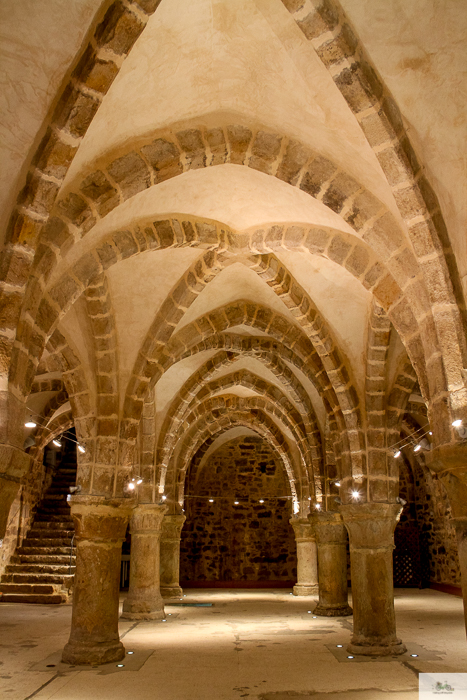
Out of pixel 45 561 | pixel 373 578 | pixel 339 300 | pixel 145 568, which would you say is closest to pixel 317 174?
pixel 339 300

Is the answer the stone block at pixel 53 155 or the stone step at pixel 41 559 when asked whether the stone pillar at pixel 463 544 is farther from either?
the stone step at pixel 41 559

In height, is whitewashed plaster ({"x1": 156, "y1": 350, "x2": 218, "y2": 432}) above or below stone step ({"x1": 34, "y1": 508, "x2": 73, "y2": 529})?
above

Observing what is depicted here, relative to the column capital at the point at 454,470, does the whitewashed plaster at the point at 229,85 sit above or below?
above

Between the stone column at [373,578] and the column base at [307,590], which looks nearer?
the stone column at [373,578]

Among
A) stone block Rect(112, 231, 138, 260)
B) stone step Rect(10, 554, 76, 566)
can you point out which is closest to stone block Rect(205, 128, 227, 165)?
stone block Rect(112, 231, 138, 260)

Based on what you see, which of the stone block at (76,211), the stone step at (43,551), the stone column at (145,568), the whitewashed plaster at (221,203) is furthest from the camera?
the stone step at (43,551)

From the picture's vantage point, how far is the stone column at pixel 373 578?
5730 millimetres

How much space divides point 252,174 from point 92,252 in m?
1.49

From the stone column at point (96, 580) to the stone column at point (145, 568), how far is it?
303 centimetres

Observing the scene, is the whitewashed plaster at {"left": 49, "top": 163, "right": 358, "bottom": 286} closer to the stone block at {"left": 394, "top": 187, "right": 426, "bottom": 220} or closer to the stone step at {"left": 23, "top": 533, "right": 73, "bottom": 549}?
the stone block at {"left": 394, "top": 187, "right": 426, "bottom": 220}

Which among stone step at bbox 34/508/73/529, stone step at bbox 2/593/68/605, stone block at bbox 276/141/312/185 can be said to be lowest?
stone step at bbox 2/593/68/605

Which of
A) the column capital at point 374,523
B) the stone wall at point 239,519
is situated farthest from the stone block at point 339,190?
the stone wall at point 239,519

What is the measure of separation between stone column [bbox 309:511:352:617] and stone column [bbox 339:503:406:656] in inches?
113

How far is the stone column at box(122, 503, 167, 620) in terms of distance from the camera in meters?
8.58
